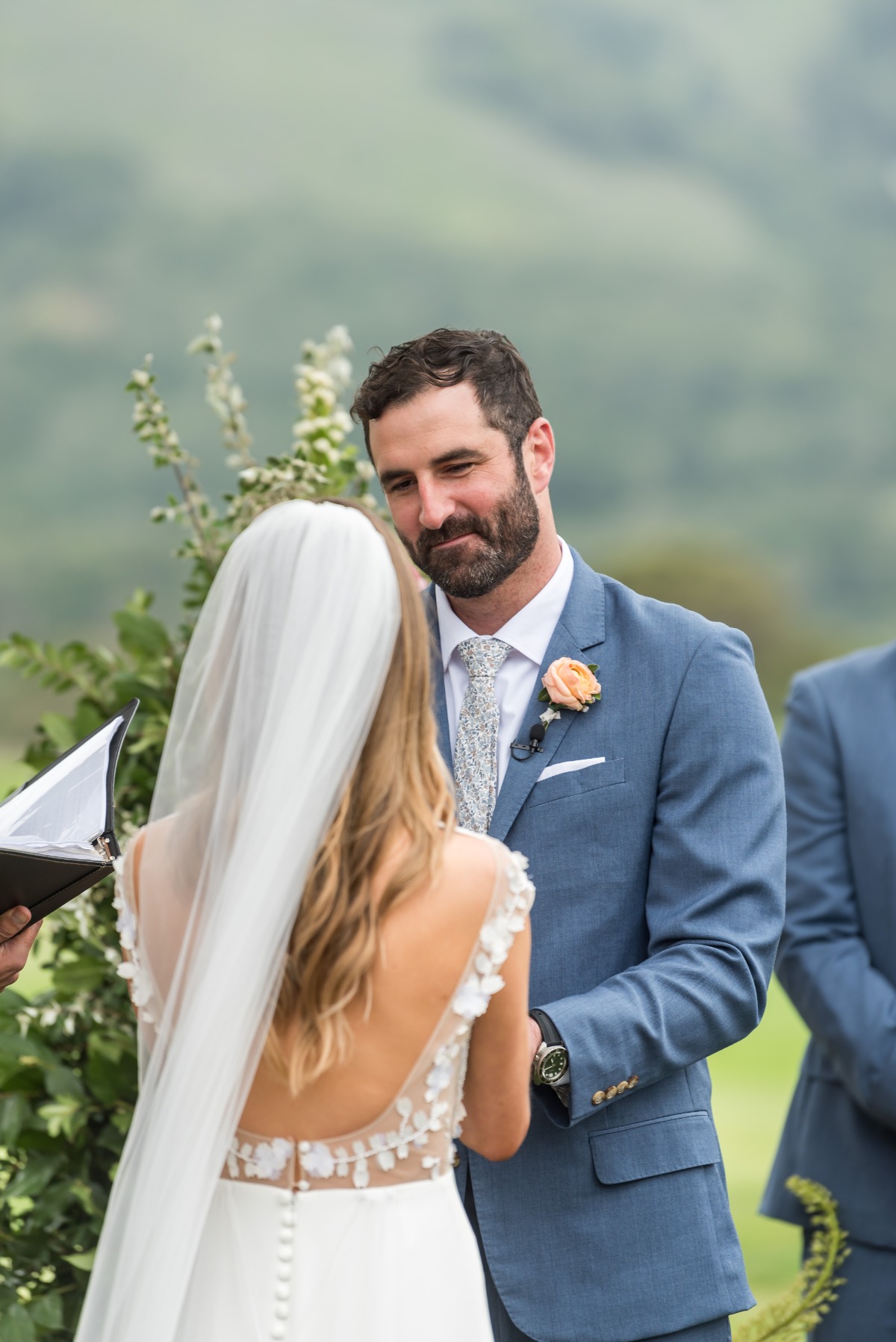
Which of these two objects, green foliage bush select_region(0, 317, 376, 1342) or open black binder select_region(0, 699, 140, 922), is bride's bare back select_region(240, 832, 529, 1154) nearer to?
open black binder select_region(0, 699, 140, 922)

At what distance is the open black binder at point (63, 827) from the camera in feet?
5.45

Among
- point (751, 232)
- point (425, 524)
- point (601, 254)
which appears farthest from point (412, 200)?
point (425, 524)

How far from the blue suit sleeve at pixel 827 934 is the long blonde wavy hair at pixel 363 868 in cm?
140

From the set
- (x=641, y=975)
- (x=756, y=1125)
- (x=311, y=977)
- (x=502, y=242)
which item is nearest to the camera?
(x=311, y=977)

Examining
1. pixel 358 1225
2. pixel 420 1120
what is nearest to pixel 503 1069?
pixel 420 1120

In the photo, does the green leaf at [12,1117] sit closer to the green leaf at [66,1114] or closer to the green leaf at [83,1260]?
the green leaf at [66,1114]

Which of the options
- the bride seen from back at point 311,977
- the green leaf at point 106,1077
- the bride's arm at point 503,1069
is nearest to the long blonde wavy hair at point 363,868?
the bride seen from back at point 311,977

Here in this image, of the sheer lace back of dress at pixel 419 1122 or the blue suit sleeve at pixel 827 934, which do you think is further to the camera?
the blue suit sleeve at pixel 827 934

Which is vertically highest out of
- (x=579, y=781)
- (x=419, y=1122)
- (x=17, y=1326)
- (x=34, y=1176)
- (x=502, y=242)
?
(x=502, y=242)

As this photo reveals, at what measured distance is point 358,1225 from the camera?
150 cm

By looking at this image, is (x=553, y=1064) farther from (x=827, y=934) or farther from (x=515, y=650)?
(x=827, y=934)

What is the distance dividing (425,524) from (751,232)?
723 centimetres

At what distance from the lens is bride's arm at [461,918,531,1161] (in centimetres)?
153

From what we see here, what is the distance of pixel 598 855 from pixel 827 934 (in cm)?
93
